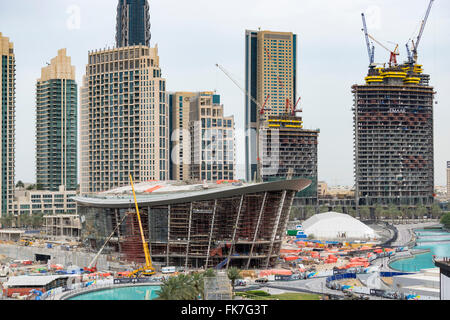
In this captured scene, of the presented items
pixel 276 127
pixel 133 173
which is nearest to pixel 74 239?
pixel 133 173

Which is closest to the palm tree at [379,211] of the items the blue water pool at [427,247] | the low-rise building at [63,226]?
the blue water pool at [427,247]

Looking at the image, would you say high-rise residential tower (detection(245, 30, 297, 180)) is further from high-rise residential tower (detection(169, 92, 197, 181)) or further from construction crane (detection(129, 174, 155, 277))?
construction crane (detection(129, 174, 155, 277))

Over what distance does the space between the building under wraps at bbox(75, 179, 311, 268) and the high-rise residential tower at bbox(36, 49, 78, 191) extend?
56428mm

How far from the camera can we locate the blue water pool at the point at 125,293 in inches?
1432

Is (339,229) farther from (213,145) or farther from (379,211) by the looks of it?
(379,211)

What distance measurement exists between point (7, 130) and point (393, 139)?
69.2m

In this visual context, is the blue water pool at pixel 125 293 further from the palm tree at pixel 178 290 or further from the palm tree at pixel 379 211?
the palm tree at pixel 379 211

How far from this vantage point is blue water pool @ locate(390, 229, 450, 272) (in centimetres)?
6154

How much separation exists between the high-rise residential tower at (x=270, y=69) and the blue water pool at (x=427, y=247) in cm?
6445

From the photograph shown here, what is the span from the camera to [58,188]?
108m

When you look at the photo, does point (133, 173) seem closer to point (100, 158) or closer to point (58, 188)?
point (100, 158)

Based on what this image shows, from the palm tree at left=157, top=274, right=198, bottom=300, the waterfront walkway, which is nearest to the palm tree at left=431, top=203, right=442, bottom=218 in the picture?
the waterfront walkway
